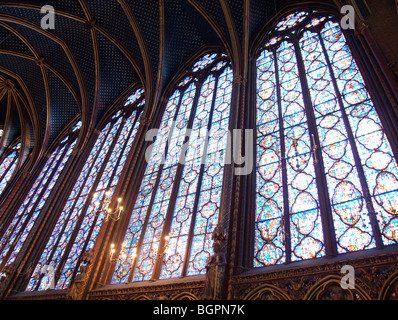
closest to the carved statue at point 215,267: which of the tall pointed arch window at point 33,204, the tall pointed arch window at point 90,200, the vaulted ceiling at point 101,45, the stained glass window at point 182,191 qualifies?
the stained glass window at point 182,191

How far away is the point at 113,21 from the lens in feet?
46.8

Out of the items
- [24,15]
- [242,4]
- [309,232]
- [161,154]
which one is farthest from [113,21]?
[309,232]

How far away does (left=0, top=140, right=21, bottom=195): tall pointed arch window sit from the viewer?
17.6m

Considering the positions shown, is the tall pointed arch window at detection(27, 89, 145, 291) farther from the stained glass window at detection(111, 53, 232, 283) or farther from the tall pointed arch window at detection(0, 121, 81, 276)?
the tall pointed arch window at detection(0, 121, 81, 276)

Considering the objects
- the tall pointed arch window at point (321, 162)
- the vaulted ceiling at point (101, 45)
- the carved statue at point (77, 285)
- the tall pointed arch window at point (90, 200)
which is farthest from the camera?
the vaulted ceiling at point (101, 45)

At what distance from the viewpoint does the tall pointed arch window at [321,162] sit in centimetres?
639

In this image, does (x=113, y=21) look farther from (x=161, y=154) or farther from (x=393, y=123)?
(x=393, y=123)

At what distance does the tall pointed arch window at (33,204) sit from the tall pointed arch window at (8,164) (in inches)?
120

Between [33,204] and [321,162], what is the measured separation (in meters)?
11.5

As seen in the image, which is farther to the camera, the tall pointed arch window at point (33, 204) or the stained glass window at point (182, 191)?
the tall pointed arch window at point (33, 204)

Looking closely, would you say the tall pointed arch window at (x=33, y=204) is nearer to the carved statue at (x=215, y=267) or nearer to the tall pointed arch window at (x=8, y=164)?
the tall pointed arch window at (x=8, y=164)

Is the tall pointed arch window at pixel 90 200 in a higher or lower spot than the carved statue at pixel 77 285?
higher

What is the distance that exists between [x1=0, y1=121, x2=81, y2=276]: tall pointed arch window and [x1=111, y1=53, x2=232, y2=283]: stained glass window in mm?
5306
